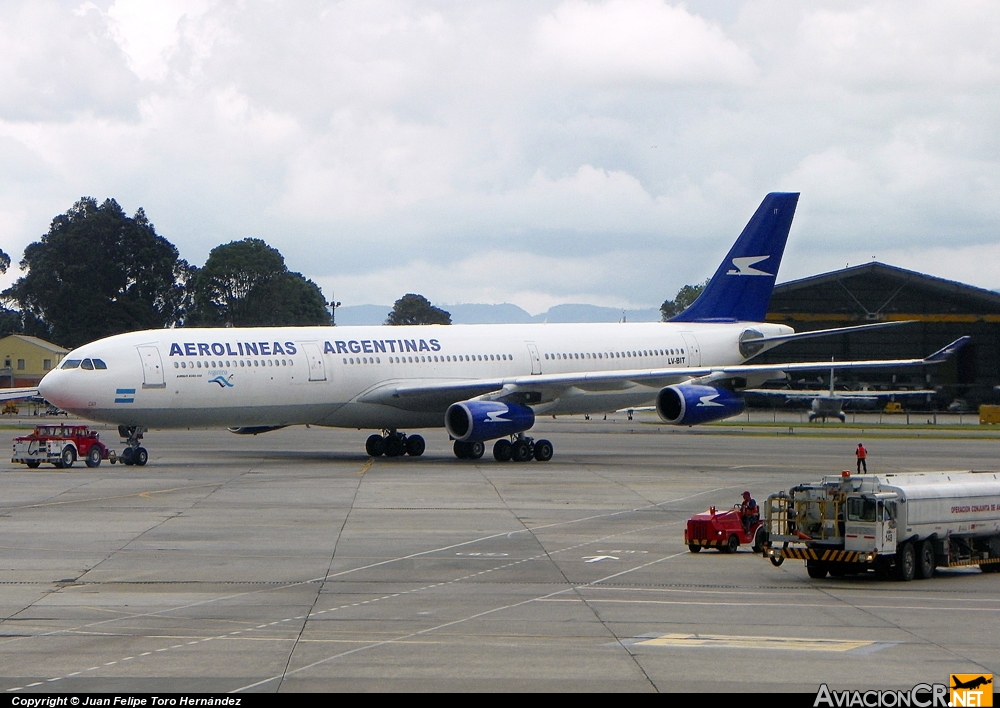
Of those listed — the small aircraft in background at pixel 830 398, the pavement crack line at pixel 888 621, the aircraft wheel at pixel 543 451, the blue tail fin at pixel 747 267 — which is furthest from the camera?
the small aircraft in background at pixel 830 398

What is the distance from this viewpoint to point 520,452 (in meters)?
45.3

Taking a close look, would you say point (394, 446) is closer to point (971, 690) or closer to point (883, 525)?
point (883, 525)

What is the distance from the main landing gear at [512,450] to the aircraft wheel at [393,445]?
2.73 m

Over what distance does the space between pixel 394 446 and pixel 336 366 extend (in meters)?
5.54

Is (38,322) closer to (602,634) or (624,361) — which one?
(624,361)

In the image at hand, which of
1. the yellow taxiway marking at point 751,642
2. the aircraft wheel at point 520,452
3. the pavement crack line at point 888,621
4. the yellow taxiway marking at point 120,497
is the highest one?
the aircraft wheel at point 520,452

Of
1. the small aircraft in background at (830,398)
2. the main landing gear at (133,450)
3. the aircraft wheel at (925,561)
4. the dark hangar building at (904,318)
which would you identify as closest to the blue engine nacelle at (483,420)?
the main landing gear at (133,450)

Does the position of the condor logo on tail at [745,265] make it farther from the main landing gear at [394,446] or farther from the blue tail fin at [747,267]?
the main landing gear at [394,446]

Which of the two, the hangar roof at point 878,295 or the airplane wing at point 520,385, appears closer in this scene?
the airplane wing at point 520,385

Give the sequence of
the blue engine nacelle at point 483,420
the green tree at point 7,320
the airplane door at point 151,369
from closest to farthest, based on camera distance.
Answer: the airplane door at point 151,369 < the blue engine nacelle at point 483,420 < the green tree at point 7,320

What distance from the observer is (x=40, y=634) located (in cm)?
1531

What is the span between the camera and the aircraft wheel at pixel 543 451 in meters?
45.8

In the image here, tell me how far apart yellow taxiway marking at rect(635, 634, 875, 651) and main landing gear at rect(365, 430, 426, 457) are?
108ft

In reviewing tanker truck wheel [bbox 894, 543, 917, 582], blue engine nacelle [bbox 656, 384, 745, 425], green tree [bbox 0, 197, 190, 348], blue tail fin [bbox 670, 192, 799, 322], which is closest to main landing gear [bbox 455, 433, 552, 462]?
blue engine nacelle [bbox 656, 384, 745, 425]
